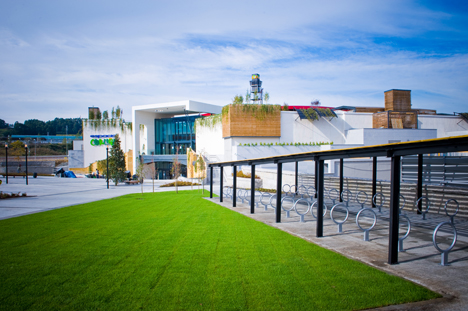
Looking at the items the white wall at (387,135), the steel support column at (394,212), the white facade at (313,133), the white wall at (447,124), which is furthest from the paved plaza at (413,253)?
the white wall at (447,124)

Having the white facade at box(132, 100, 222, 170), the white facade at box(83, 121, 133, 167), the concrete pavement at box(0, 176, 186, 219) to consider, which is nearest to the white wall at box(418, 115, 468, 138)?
the concrete pavement at box(0, 176, 186, 219)

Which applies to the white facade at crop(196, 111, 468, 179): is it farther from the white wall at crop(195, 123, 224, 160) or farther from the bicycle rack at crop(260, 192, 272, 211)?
the bicycle rack at crop(260, 192, 272, 211)

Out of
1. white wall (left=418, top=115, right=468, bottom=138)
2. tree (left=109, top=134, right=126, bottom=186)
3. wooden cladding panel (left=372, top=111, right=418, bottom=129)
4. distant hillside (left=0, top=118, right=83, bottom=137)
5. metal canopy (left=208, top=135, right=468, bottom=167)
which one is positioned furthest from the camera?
distant hillside (left=0, top=118, right=83, bottom=137)

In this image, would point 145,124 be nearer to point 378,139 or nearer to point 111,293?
point 378,139

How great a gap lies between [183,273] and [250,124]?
28.9 meters

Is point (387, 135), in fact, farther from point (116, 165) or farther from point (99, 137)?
point (99, 137)

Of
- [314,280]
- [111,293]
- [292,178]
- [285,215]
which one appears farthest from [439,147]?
[292,178]

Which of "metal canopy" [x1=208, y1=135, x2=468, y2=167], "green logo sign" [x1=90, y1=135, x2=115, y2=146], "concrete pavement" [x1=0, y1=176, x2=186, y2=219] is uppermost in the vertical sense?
"green logo sign" [x1=90, y1=135, x2=115, y2=146]

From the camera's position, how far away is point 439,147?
5.04 meters

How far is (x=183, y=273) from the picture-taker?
5645mm

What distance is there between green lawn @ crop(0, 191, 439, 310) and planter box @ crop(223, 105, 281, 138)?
24744 mm

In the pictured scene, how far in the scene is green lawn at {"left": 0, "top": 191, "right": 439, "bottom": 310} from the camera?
14.9 ft

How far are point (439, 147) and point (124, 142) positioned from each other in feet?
184

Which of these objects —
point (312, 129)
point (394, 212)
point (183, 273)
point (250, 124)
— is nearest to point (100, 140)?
point (250, 124)
